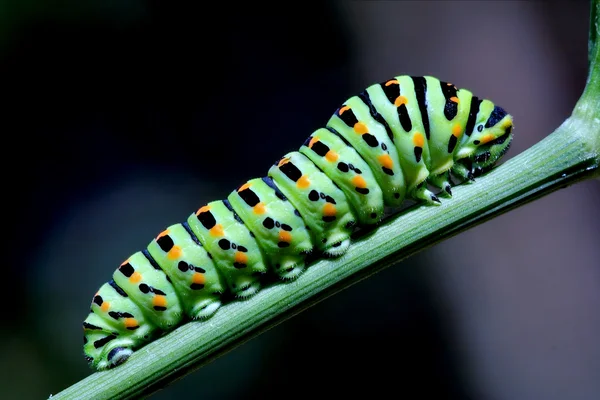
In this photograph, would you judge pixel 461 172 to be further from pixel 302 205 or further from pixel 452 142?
pixel 302 205

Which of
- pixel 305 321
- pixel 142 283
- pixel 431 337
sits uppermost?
pixel 142 283

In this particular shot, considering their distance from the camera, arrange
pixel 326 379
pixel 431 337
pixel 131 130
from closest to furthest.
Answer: pixel 326 379 < pixel 431 337 < pixel 131 130

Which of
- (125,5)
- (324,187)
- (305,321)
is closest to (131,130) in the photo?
(125,5)

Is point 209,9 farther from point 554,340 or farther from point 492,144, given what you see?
point 492,144

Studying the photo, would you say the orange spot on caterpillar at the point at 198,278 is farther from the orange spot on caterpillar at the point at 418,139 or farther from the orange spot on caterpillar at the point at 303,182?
the orange spot on caterpillar at the point at 418,139

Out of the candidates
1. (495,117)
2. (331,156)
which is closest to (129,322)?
(331,156)
